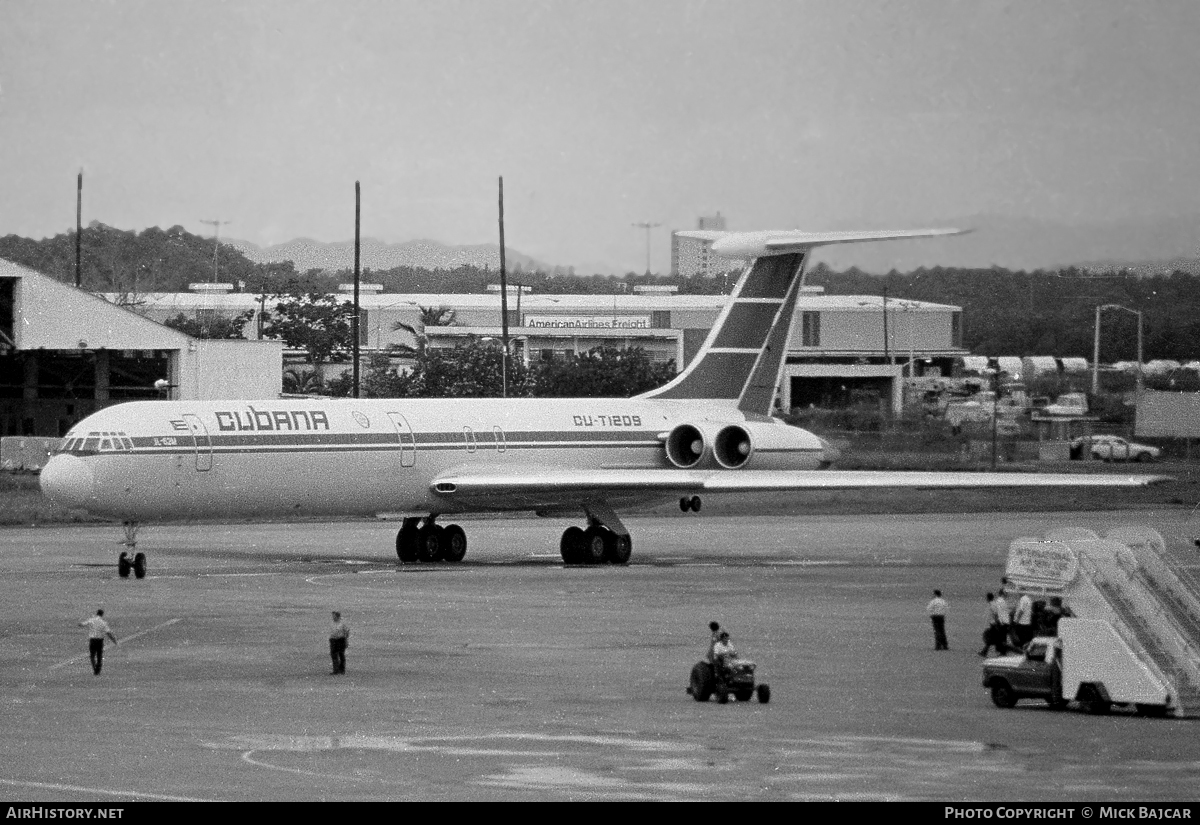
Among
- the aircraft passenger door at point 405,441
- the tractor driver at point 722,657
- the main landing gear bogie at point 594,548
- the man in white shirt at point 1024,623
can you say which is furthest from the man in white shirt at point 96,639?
the main landing gear bogie at point 594,548

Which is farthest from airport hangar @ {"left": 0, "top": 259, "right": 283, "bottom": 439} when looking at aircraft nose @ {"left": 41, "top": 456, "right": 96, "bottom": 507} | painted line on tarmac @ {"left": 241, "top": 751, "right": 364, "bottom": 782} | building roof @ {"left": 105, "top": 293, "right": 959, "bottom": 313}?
painted line on tarmac @ {"left": 241, "top": 751, "right": 364, "bottom": 782}

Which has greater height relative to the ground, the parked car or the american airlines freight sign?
the american airlines freight sign

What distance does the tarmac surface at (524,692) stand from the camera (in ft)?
57.8

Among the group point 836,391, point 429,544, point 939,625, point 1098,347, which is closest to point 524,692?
point 939,625

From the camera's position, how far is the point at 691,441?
46.1 m

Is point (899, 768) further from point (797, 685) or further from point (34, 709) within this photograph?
point (34, 709)

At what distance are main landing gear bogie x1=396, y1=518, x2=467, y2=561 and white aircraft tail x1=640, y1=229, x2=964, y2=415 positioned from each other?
6.55 m

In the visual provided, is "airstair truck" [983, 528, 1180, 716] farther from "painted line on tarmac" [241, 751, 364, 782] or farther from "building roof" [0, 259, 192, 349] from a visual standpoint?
"building roof" [0, 259, 192, 349]

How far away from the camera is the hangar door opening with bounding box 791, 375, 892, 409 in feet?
317

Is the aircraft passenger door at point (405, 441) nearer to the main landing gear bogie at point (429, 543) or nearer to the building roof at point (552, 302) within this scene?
the main landing gear bogie at point (429, 543)

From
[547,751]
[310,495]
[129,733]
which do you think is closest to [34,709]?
[129,733]

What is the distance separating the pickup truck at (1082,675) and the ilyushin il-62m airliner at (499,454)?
15.2 m

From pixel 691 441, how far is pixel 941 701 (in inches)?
919

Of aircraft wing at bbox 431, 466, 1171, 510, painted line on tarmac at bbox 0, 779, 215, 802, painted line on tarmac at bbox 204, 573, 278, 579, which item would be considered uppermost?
aircraft wing at bbox 431, 466, 1171, 510
